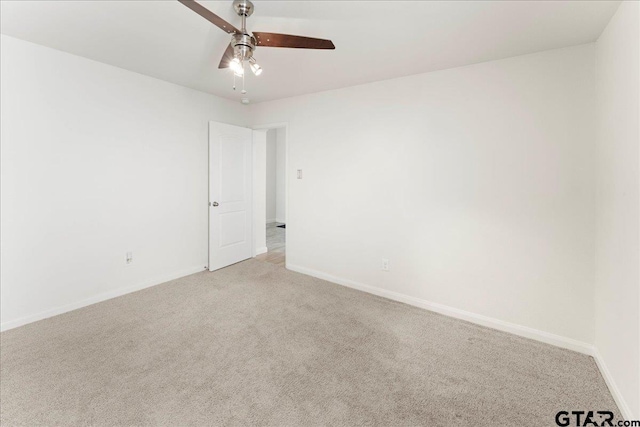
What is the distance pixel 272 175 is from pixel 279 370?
6617 mm

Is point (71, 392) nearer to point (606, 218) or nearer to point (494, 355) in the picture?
point (494, 355)

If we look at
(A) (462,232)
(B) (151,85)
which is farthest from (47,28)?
(A) (462,232)

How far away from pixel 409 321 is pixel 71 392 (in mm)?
2585

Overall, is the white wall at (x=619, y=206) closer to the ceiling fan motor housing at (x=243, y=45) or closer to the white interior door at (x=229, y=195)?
the ceiling fan motor housing at (x=243, y=45)

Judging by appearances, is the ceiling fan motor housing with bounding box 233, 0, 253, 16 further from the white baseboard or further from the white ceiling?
the white baseboard

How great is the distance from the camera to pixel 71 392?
1.76m

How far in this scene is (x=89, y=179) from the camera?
2.88m

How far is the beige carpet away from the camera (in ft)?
5.36

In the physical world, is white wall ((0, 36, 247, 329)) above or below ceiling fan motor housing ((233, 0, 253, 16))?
below

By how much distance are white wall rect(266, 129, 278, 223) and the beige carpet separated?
5.20m

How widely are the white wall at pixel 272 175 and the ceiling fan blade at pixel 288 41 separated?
20.6 feet

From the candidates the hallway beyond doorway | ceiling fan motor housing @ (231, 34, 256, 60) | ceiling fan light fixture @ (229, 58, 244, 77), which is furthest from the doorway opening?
ceiling fan motor housing @ (231, 34, 256, 60)

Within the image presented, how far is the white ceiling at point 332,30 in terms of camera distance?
72.8 inches

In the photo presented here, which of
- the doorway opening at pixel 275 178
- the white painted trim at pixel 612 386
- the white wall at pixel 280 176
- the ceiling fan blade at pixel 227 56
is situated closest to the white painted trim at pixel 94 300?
the ceiling fan blade at pixel 227 56
